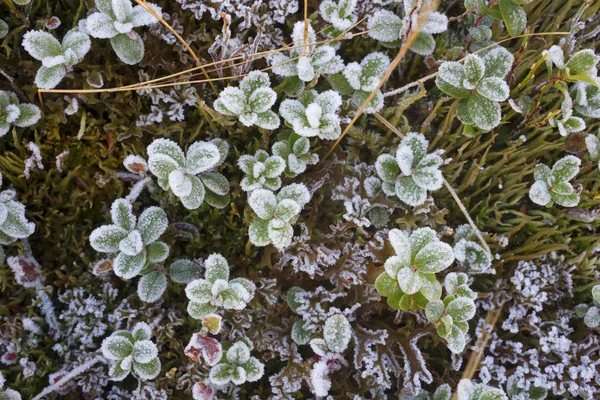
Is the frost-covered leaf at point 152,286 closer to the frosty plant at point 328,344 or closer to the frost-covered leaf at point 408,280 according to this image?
the frosty plant at point 328,344

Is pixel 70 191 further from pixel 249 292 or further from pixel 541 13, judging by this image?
pixel 541 13

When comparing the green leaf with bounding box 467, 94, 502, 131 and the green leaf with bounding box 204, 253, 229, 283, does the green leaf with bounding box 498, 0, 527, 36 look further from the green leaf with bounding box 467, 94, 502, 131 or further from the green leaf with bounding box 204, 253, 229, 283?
the green leaf with bounding box 204, 253, 229, 283

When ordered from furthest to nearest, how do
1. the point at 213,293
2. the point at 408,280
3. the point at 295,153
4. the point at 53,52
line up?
the point at 295,153 < the point at 53,52 < the point at 213,293 < the point at 408,280

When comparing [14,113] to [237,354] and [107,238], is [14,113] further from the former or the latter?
[237,354]

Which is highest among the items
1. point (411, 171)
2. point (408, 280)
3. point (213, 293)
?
point (411, 171)

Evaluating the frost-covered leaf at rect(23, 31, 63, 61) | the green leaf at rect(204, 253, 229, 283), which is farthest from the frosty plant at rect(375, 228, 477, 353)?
the frost-covered leaf at rect(23, 31, 63, 61)

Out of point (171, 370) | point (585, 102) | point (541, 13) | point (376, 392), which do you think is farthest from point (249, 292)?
point (541, 13)

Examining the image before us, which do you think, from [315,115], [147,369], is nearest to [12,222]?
[147,369]
